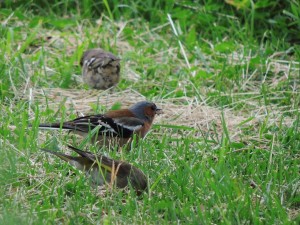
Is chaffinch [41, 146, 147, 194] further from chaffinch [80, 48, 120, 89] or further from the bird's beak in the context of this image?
chaffinch [80, 48, 120, 89]

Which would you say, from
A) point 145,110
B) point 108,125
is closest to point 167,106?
point 145,110

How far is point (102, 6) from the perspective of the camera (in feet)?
35.1

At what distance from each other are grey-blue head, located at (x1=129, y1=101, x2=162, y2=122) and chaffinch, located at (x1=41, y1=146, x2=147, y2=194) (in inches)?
61.4

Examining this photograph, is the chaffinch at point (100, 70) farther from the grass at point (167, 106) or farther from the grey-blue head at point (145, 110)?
the grey-blue head at point (145, 110)

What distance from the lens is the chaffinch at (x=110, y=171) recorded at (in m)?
5.72

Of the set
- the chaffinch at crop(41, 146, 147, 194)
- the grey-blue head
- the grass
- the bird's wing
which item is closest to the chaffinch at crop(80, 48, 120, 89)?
the grass

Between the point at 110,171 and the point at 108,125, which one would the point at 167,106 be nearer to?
the point at 108,125

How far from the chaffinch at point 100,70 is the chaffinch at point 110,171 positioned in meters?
2.74

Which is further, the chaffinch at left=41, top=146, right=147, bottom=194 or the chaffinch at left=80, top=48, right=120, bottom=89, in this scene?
the chaffinch at left=80, top=48, right=120, bottom=89

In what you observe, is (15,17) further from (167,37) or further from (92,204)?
(92,204)

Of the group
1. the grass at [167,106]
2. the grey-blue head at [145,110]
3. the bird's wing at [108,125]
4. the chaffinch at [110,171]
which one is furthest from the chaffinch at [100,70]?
the chaffinch at [110,171]

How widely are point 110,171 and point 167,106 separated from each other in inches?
97.7

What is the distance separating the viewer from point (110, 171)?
5.77 m

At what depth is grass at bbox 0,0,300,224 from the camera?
18.0 feet
